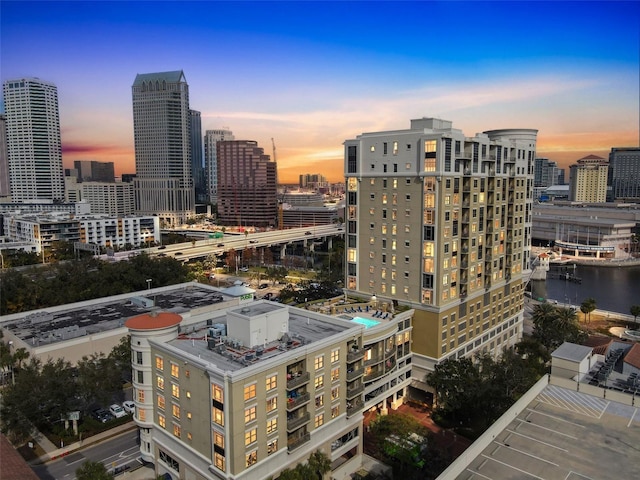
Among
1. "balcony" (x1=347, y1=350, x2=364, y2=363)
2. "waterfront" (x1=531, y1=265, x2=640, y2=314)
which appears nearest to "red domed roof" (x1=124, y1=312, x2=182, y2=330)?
"balcony" (x1=347, y1=350, x2=364, y2=363)

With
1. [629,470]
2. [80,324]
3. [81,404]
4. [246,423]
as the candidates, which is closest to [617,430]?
[629,470]

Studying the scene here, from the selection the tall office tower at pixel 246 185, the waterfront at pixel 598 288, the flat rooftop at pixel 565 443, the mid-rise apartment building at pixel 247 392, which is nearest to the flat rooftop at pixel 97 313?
the mid-rise apartment building at pixel 247 392

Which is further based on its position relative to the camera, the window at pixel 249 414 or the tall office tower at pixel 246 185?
the tall office tower at pixel 246 185

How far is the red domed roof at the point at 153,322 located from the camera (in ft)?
96.2

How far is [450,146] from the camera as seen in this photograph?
134 ft

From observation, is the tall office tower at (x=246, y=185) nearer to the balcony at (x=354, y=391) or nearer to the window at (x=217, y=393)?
the balcony at (x=354, y=391)

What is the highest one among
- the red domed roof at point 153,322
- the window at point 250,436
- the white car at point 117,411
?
the red domed roof at point 153,322

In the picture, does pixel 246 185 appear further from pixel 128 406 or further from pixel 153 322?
pixel 153 322

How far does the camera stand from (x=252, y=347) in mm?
28391

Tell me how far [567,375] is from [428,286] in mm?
15037

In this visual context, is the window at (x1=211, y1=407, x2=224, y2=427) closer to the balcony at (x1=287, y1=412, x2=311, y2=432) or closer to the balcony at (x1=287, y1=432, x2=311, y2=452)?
the balcony at (x1=287, y1=412, x2=311, y2=432)

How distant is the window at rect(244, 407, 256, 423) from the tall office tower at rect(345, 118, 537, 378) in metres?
21.2

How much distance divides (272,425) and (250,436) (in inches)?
62.0

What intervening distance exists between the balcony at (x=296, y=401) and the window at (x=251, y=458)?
2953mm
